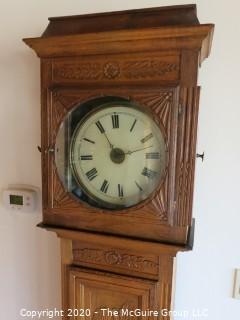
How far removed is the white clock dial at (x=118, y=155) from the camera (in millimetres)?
706

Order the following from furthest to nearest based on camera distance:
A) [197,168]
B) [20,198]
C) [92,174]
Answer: [20,198] → [197,168] → [92,174]

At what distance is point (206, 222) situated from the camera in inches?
35.4

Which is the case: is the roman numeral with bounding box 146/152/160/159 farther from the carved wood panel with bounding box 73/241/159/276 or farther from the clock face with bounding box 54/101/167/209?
the carved wood panel with bounding box 73/241/159/276

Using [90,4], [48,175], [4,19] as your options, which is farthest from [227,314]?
[4,19]

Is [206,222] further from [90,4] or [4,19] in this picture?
[4,19]

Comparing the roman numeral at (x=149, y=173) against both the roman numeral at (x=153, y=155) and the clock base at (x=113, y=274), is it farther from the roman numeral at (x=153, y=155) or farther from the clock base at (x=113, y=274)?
the clock base at (x=113, y=274)

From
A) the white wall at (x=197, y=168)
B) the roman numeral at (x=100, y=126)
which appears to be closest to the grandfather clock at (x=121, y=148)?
the roman numeral at (x=100, y=126)

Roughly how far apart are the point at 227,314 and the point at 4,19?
1254mm

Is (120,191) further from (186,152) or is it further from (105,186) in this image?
(186,152)

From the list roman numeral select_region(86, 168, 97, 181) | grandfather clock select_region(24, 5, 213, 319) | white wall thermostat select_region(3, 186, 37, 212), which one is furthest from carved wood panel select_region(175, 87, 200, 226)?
white wall thermostat select_region(3, 186, 37, 212)

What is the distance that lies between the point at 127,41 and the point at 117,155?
278 mm

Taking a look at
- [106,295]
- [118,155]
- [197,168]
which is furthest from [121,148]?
[106,295]

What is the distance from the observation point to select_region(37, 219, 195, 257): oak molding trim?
0.70m

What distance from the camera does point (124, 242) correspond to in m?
0.73
